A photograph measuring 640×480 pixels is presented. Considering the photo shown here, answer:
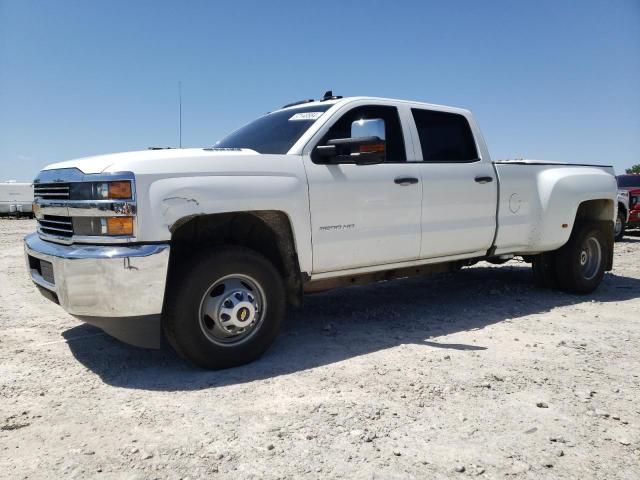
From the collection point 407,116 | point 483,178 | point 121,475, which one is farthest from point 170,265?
point 483,178

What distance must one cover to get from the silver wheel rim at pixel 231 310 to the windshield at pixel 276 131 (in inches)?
43.9

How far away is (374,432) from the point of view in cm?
254

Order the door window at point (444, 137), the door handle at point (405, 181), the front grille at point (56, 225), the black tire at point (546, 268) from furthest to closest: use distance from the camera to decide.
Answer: the black tire at point (546, 268) < the door window at point (444, 137) < the door handle at point (405, 181) < the front grille at point (56, 225)

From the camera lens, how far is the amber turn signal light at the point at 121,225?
121 inches

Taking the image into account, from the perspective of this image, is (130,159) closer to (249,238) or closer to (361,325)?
(249,238)

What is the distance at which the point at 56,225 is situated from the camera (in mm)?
3547

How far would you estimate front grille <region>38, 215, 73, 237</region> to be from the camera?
3371 millimetres

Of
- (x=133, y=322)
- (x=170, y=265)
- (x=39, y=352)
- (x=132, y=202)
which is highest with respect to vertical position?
(x=132, y=202)

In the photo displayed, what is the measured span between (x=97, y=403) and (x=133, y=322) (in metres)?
0.51

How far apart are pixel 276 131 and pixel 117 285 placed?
192 cm

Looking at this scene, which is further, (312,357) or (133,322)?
(312,357)

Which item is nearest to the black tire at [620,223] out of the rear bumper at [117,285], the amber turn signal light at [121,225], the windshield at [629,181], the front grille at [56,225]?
the windshield at [629,181]

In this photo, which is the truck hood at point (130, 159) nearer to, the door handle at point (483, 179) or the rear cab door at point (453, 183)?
the rear cab door at point (453, 183)

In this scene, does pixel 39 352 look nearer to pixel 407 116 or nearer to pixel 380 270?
pixel 380 270
